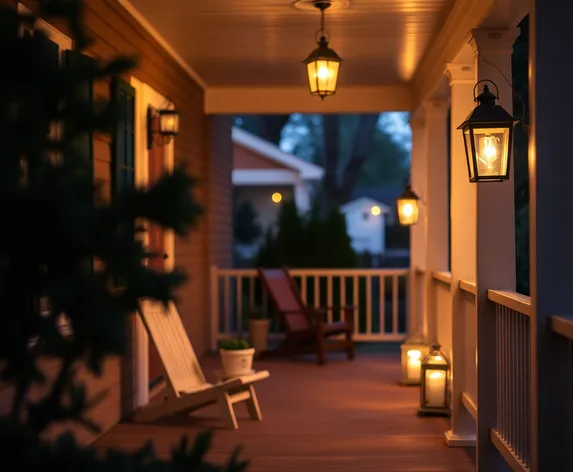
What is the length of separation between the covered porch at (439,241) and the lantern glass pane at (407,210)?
0.77 m

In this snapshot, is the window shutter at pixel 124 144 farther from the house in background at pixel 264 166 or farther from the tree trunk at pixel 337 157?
the tree trunk at pixel 337 157

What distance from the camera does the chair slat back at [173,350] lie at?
605cm

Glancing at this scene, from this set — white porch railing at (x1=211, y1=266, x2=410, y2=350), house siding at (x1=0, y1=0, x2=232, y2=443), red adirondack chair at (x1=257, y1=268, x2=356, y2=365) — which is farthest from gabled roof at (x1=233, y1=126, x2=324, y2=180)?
red adirondack chair at (x1=257, y1=268, x2=356, y2=365)

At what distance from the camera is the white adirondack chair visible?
596 cm

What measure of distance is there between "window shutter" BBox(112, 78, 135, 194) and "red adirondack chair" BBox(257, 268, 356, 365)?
10.6 feet

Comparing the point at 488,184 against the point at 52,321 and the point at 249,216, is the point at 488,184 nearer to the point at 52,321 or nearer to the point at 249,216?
the point at 52,321

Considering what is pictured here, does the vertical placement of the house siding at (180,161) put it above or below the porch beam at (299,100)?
below

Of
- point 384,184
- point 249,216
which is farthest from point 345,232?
point 384,184

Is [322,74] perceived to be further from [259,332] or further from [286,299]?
[259,332]

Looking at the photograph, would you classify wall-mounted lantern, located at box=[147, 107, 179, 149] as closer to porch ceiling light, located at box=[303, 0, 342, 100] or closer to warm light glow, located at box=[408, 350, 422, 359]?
porch ceiling light, located at box=[303, 0, 342, 100]

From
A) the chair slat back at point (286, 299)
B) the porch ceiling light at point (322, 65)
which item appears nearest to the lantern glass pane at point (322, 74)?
the porch ceiling light at point (322, 65)

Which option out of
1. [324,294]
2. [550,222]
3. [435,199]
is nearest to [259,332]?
[324,294]

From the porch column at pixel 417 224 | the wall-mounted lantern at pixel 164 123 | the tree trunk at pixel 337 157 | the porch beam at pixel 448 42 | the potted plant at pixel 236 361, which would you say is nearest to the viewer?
the porch beam at pixel 448 42

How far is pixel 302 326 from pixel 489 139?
528 cm
